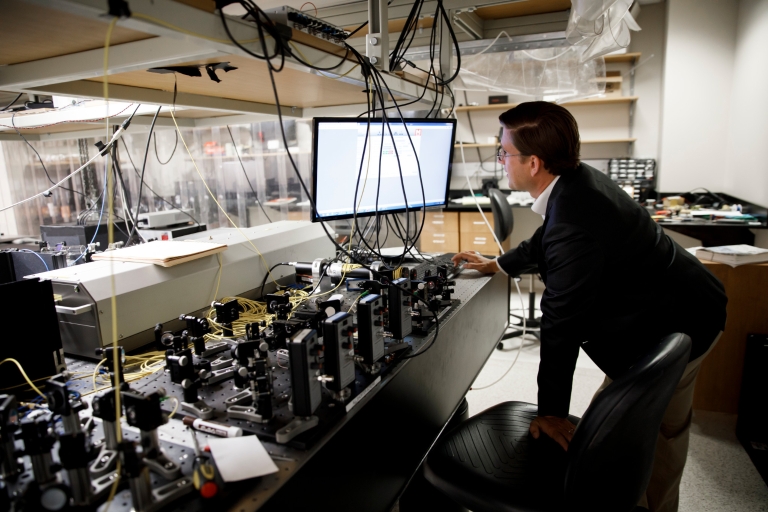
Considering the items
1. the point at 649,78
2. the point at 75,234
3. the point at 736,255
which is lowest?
the point at 736,255

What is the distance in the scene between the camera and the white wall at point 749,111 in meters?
3.19

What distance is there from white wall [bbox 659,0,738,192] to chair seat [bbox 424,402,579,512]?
3668 millimetres

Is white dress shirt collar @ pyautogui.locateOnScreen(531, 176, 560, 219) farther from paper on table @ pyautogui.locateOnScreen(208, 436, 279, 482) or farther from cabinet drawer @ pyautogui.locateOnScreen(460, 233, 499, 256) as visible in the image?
cabinet drawer @ pyautogui.locateOnScreen(460, 233, 499, 256)

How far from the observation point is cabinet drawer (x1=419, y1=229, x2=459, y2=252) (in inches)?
173

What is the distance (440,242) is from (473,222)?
1.12ft

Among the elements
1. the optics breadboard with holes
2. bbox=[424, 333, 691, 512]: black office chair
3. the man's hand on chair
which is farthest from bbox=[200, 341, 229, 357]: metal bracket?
the man's hand on chair

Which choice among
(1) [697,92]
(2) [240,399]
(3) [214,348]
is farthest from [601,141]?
(2) [240,399]

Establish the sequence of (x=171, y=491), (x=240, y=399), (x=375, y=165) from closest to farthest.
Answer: (x=171, y=491)
(x=240, y=399)
(x=375, y=165)

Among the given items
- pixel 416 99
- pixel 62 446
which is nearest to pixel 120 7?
pixel 62 446

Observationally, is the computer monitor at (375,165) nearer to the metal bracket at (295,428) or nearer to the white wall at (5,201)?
the metal bracket at (295,428)

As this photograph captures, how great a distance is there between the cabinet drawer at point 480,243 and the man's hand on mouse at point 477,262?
2268mm

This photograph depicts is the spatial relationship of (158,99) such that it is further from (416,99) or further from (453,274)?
(453,274)

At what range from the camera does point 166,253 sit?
1.43m

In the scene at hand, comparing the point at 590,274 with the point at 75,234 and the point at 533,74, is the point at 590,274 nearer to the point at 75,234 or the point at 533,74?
the point at 75,234
